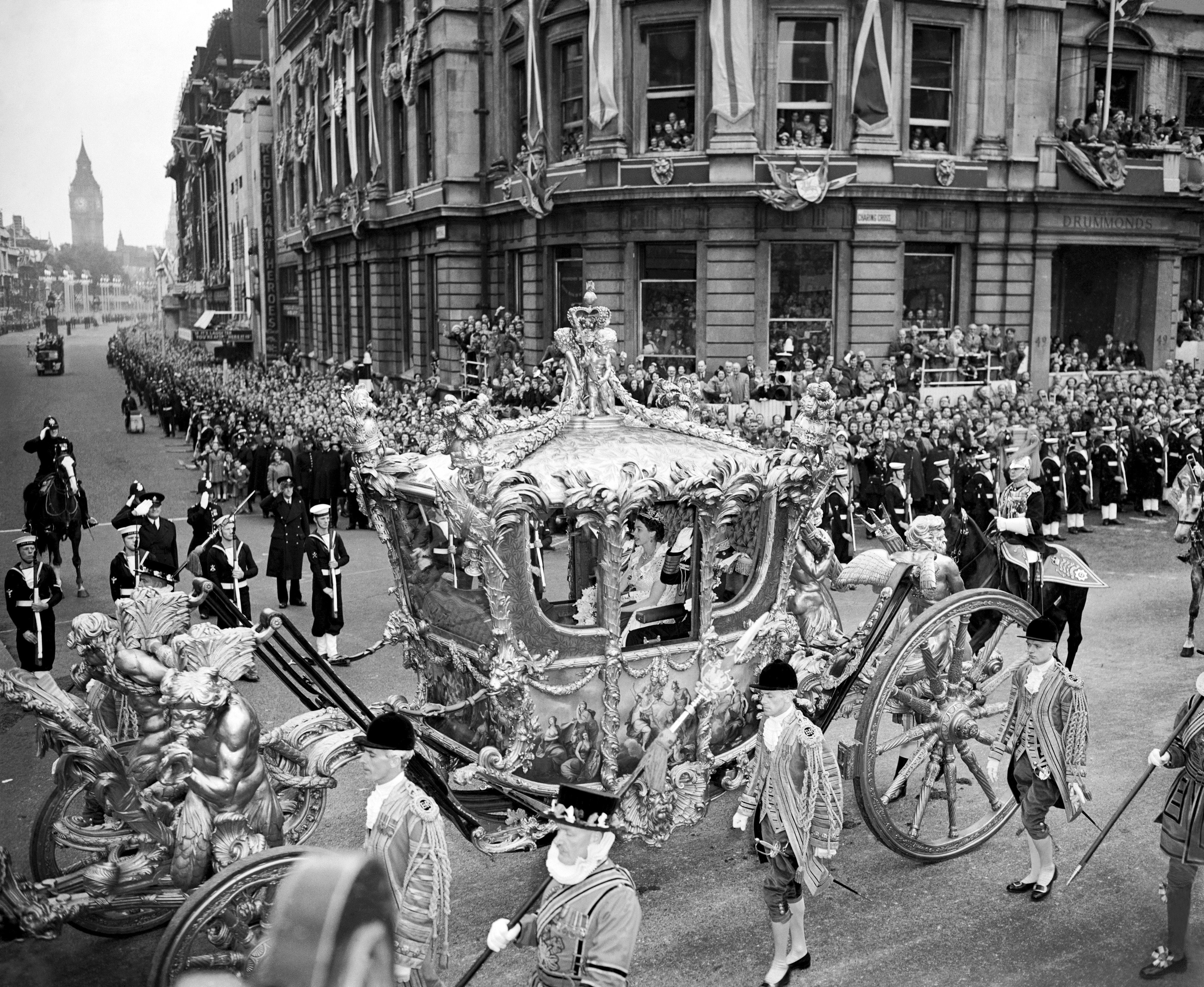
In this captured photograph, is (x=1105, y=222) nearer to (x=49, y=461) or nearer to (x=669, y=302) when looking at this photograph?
(x=669, y=302)

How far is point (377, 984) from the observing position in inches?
135

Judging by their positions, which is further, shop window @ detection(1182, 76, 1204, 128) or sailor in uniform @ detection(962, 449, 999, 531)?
shop window @ detection(1182, 76, 1204, 128)

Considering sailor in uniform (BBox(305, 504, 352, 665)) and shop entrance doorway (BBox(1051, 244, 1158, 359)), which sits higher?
shop entrance doorway (BBox(1051, 244, 1158, 359))

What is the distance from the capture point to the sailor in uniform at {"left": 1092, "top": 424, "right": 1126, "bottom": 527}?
2052 centimetres

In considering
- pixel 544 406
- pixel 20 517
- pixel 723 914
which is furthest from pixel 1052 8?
pixel 723 914

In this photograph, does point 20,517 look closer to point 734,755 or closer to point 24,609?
point 24,609

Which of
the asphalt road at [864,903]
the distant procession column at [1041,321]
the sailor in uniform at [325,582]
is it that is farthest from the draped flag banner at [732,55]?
the asphalt road at [864,903]

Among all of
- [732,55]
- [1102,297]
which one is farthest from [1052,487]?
[1102,297]

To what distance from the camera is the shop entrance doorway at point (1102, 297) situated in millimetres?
30656

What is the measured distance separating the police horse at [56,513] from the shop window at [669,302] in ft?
43.8

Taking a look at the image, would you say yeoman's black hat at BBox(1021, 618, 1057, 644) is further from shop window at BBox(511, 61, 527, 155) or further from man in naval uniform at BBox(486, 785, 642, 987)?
shop window at BBox(511, 61, 527, 155)

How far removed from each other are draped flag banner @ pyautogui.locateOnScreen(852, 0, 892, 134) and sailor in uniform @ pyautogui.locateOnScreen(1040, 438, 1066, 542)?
10.0 meters

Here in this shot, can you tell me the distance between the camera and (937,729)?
323 inches

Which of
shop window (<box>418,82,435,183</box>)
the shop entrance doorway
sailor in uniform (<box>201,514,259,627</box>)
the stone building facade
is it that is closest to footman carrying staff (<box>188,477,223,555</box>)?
sailor in uniform (<box>201,514,259,627</box>)
